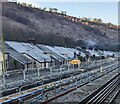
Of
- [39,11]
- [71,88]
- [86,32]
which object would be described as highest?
[39,11]

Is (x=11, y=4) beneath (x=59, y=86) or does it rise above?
above

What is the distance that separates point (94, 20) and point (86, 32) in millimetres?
43877

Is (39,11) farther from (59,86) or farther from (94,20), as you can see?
(59,86)

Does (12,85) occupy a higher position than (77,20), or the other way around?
(77,20)

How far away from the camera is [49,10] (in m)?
143

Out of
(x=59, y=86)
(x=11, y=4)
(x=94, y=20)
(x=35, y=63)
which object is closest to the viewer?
(x=59, y=86)

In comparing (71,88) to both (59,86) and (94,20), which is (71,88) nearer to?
(59,86)

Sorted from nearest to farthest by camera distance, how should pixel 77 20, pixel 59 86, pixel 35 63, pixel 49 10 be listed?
pixel 59 86 → pixel 35 63 → pixel 49 10 → pixel 77 20

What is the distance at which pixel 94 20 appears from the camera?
590ft

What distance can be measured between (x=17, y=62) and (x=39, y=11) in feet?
352

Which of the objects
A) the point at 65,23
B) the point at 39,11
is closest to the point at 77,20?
the point at 65,23

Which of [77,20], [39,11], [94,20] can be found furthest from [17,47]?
[94,20]

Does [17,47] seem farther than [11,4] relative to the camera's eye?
No

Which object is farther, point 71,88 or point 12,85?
point 71,88
